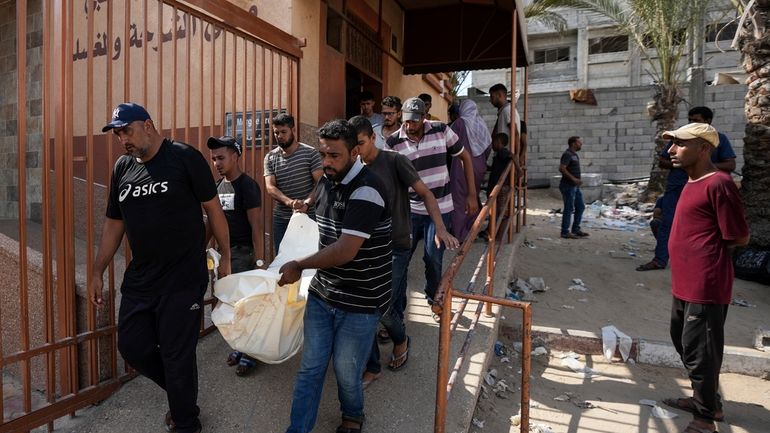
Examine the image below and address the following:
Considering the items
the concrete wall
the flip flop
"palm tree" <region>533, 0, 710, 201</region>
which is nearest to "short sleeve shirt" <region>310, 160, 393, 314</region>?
the flip flop

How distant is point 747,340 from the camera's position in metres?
4.36

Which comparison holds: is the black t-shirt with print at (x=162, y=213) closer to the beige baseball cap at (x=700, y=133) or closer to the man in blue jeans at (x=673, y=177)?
the beige baseball cap at (x=700, y=133)

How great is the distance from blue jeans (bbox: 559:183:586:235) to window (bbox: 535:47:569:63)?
1876 centimetres

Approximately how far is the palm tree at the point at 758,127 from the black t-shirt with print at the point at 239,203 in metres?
6.46

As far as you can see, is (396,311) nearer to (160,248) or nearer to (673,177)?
(160,248)

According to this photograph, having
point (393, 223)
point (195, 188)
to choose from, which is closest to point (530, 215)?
point (393, 223)

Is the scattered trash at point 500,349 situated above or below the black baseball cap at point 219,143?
below

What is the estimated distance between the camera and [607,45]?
78.1 feet

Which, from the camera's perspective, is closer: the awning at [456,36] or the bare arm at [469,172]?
the bare arm at [469,172]

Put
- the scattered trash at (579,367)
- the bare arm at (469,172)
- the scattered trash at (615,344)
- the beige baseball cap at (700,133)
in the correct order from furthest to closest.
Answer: the scattered trash at (615,344), the scattered trash at (579,367), the bare arm at (469,172), the beige baseball cap at (700,133)

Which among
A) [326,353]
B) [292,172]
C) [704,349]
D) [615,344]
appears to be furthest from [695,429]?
[292,172]

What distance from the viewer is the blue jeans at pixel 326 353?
2324 mm

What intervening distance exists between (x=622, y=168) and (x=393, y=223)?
46.0 ft

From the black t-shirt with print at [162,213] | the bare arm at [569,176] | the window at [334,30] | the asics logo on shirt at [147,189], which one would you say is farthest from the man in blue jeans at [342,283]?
the bare arm at [569,176]
